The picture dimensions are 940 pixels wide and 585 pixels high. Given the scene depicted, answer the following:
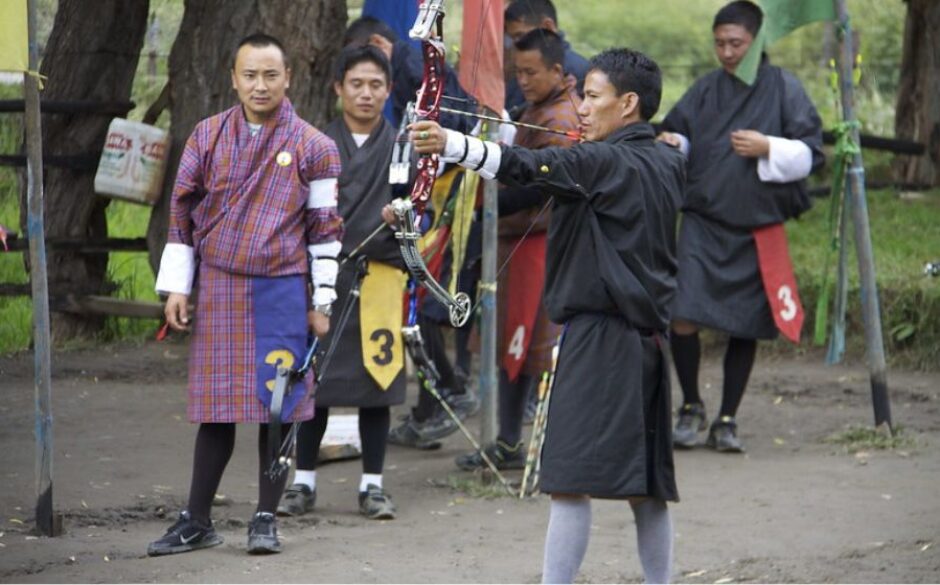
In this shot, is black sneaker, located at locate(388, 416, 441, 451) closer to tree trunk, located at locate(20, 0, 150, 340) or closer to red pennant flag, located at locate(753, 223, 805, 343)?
red pennant flag, located at locate(753, 223, 805, 343)

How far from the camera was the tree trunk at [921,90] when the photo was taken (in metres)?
10.8

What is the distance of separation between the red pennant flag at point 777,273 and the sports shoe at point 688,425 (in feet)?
1.76

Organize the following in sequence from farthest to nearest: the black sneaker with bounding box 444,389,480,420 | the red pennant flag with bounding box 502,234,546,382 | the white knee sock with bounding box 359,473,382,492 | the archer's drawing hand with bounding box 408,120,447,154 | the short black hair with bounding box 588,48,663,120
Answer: the black sneaker with bounding box 444,389,480,420, the red pennant flag with bounding box 502,234,546,382, the white knee sock with bounding box 359,473,382,492, the short black hair with bounding box 588,48,663,120, the archer's drawing hand with bounding box 408,120,447,154

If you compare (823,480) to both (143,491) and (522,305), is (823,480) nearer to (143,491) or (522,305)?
(522,305)

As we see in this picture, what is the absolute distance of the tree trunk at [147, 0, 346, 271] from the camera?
773 centimetres

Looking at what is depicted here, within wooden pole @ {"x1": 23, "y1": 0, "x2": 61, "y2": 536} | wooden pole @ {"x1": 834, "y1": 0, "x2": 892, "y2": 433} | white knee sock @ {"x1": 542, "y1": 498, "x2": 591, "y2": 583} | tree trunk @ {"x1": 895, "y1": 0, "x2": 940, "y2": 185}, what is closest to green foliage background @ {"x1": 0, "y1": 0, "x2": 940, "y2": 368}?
tree trunk @ {"x1": 895, "y1": 0, "x2": 940, "y2": 185}

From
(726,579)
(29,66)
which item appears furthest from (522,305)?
(29,66)

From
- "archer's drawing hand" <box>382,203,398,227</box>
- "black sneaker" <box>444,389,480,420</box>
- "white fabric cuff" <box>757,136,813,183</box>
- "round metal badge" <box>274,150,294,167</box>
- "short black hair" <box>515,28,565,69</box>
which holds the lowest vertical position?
"black sneaker" <box>444,389,480,420</box>

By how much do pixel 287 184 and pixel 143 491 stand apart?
1605 millimetres

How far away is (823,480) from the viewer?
6.55m

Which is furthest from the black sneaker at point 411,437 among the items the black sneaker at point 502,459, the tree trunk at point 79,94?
the tree trunk at point 79,94

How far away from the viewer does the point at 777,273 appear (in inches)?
281

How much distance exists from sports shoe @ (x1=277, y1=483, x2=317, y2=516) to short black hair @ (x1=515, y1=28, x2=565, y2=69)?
1.94 meters

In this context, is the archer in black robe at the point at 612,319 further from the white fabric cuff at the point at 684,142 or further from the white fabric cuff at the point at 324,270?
the white fabric cuff at the point at 684,142
